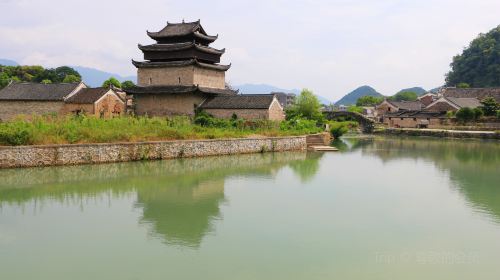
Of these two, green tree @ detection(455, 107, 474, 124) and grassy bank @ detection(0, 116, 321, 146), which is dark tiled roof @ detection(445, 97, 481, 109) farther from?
grassy bank @ detection(0, 116, 321, 146)

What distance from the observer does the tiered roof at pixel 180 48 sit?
30.3 meters

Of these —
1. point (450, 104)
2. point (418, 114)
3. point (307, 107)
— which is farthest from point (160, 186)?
point (450, 104)

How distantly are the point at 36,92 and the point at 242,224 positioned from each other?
1002 inches

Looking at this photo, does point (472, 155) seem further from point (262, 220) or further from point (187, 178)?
point (262, 220)

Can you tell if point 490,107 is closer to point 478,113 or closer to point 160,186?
point 478,113

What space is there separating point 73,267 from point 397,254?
572 centimetres

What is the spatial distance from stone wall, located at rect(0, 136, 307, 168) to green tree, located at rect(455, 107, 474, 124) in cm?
2640

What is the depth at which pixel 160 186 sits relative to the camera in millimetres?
14422

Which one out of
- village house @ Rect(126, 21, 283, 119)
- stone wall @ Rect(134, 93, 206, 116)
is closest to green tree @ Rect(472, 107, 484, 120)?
village house @ Rect(126, 21, 283, 119)

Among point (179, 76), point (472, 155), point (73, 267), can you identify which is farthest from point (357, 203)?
point (179, 76)

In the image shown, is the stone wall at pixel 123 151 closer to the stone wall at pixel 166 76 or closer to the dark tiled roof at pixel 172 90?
the dark tiled roof at pixel 172 90

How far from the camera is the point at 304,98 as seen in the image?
38.0 meters

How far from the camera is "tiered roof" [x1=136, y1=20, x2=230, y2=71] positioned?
1193 inches

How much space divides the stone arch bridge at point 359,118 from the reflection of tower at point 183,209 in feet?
119
